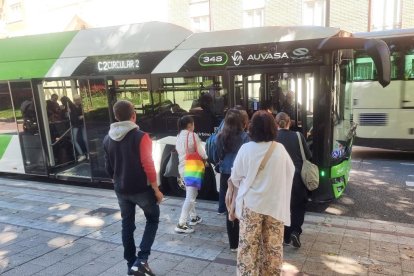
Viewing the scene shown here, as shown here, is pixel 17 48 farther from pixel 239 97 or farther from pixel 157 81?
pixel 239 97

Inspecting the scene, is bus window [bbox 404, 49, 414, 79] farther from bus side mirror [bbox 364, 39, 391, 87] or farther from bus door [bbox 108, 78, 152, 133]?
bus door [bbox 108, 78, 152, 133]

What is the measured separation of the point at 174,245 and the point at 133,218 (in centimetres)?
109

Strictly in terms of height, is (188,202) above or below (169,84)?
below

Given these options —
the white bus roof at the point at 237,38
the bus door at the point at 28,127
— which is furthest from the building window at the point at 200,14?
the white bus roof at the point at 237,38

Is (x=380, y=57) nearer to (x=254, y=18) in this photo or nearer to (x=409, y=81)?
(x=409, y=81)

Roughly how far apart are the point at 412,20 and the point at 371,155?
28.7ft

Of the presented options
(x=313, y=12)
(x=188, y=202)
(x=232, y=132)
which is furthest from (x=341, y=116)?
(x=313, y=12)

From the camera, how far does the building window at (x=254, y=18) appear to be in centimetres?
1977

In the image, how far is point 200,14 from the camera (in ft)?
70.3

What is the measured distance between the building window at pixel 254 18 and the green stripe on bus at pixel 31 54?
44.9ft

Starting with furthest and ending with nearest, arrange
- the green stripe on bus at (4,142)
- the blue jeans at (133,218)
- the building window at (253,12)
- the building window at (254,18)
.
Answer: the building window at (254,18) < the building window at (253,12) < the green stripe on bus at (4,142) < the blue jeans at (133,218)

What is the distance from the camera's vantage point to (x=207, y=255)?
177 inches

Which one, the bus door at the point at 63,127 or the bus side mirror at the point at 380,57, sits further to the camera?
the bus door at the point at 63,127

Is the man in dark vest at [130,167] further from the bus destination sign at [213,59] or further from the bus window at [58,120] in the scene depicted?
the bus window at [58,120]
